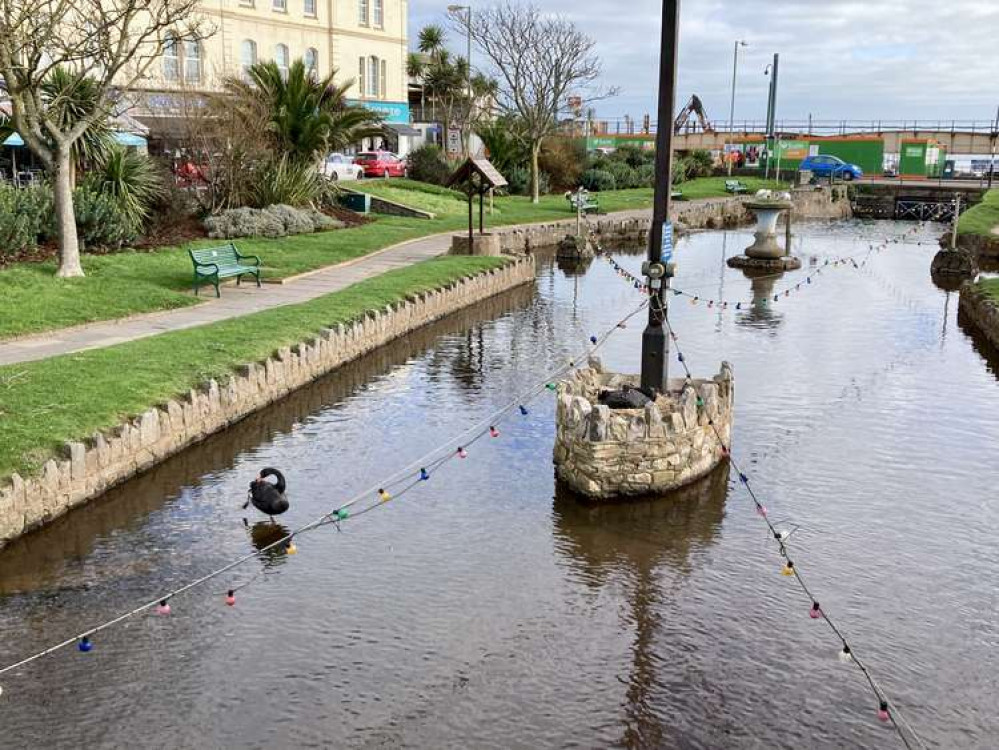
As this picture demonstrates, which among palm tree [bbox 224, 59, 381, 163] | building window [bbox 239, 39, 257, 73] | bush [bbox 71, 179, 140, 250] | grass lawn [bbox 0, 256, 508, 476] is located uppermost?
building window [bbox 239, 39, 257, 73]

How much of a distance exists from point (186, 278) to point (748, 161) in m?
63.3

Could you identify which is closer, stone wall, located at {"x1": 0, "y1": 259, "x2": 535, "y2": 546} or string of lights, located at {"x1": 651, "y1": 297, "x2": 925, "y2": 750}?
string of lights, located at {"x1": 651, "y1": 297, "x2": 925, "y2": 750}

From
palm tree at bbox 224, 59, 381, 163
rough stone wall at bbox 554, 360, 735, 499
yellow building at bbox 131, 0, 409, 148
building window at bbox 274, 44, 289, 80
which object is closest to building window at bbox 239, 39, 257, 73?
yellow building at bbox 131, 0, 409, 148

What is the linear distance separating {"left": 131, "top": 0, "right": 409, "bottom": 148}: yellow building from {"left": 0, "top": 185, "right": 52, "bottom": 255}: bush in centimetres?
1514

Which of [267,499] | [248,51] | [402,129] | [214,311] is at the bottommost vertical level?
[267,499]

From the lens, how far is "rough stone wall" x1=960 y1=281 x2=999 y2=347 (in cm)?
2211

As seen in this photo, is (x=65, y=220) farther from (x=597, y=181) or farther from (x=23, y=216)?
(x=597, y=181)

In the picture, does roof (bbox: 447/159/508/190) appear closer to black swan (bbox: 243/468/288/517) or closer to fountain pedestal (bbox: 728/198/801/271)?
fountain pedestal (bbox: 728/198/801/271)

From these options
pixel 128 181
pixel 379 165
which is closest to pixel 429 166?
pixel 379 165

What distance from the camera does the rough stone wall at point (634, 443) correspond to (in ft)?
38.9

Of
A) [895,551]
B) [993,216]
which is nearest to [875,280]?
[993,216]

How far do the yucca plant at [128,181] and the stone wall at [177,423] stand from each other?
30.5ft

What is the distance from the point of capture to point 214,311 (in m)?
20.1

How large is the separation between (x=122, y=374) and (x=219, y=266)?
8.70 m
